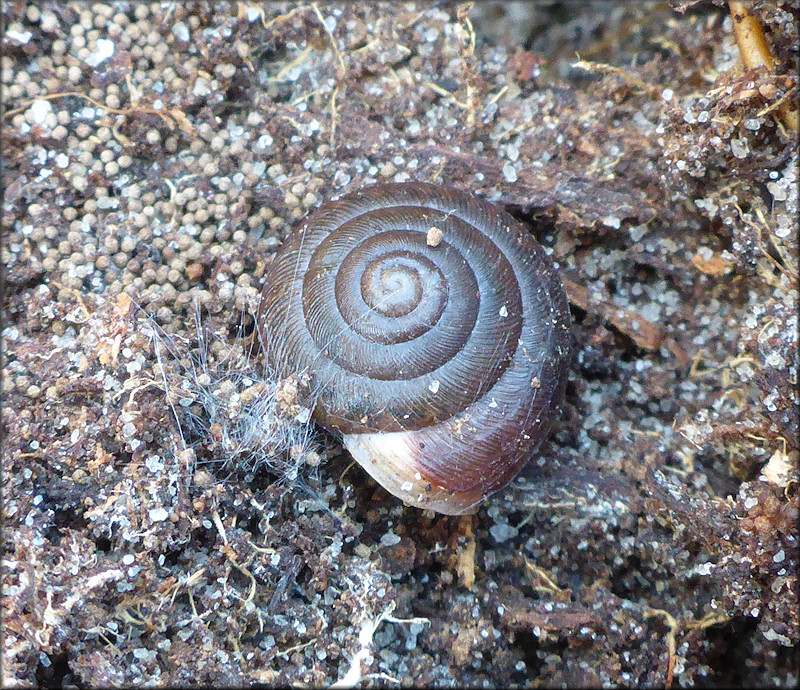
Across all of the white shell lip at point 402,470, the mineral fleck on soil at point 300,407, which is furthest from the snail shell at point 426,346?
the mineral fleck on soil at point 300,407

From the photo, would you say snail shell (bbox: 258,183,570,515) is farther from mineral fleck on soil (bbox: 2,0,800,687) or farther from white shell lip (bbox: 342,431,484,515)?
mineral fleck on soil (bbox: 2,0,800,687)

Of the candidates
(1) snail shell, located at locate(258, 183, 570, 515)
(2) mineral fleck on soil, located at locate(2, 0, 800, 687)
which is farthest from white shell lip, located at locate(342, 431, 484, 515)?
(2) mineral fleck on soil, located at locate(2, 0, 800, 687)

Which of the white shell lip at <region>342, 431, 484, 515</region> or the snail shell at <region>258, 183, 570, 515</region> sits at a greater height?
the snail shell at <region>258, 183, 570, 515</region>

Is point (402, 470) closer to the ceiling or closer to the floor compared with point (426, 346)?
closer to the floor

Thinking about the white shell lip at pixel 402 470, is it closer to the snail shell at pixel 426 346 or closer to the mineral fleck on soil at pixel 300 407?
the snail shell at pixel 426 346

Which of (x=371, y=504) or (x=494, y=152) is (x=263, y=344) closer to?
(x=371, y=504)
